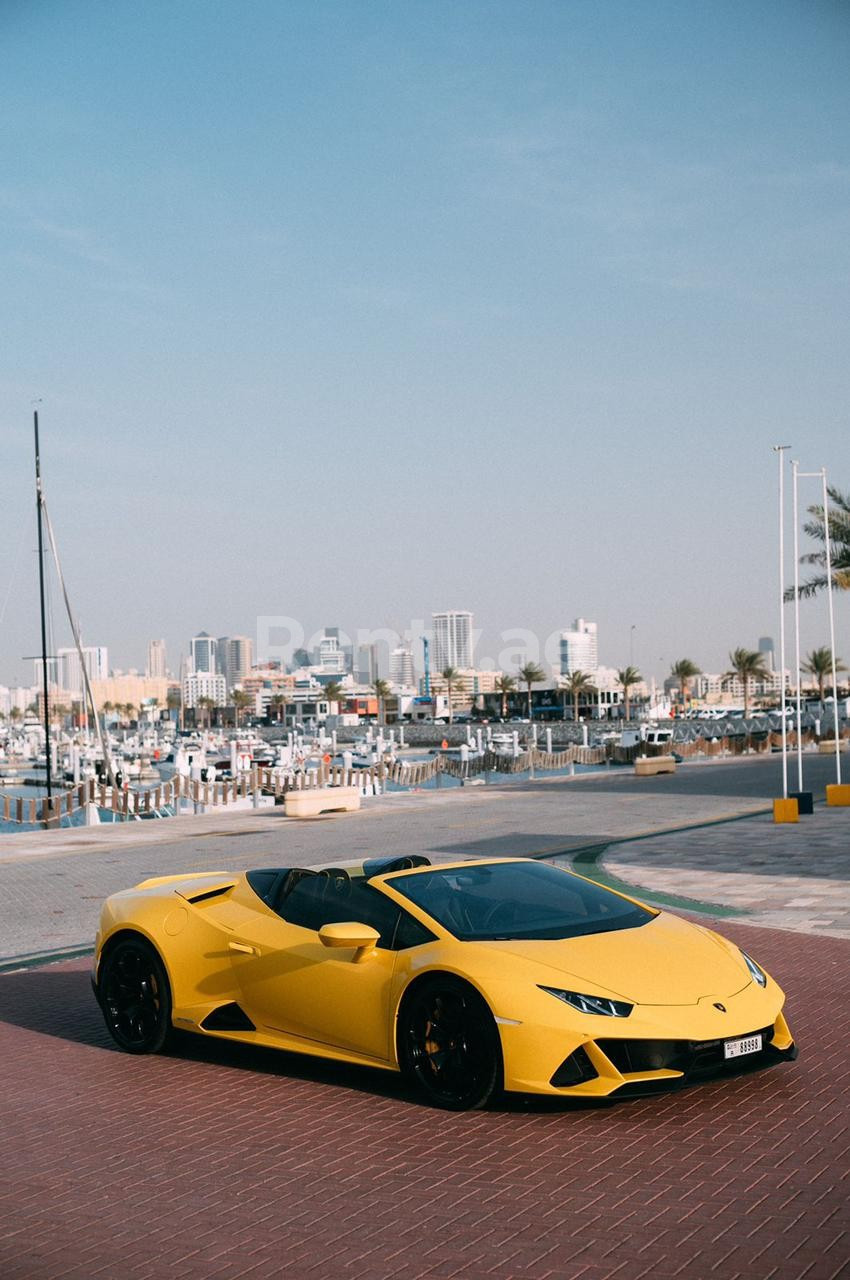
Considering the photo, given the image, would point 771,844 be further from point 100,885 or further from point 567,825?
point 100,885

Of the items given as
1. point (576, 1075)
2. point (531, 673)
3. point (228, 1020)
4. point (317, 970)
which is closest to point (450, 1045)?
point (576, 1075)

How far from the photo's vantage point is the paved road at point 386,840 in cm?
1622

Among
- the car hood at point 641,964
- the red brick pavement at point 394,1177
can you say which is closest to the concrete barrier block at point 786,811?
the red brick pavement at point 394,1177

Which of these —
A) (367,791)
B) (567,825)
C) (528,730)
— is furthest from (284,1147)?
(528,730)

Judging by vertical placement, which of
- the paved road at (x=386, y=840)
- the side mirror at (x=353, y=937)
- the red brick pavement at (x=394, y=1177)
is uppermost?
the side mirror at (x=353, y=937)

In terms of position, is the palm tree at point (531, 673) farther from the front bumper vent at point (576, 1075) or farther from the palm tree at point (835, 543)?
the front bumper vent at point (576, 1075)

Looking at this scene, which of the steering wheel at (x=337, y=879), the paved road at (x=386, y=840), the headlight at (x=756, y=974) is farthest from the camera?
the paved road at (x=386, y=840)

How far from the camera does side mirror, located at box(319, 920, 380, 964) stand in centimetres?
713

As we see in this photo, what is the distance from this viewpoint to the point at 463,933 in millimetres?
7160

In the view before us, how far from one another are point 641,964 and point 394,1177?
5.75 ft

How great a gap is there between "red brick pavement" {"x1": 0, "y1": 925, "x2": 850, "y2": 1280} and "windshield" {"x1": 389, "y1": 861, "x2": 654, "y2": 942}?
2.98ft

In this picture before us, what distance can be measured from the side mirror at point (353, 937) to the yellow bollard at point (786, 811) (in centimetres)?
1759

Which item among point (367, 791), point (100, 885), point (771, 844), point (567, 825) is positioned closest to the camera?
point (100, 885)

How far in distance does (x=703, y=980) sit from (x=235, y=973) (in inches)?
104
